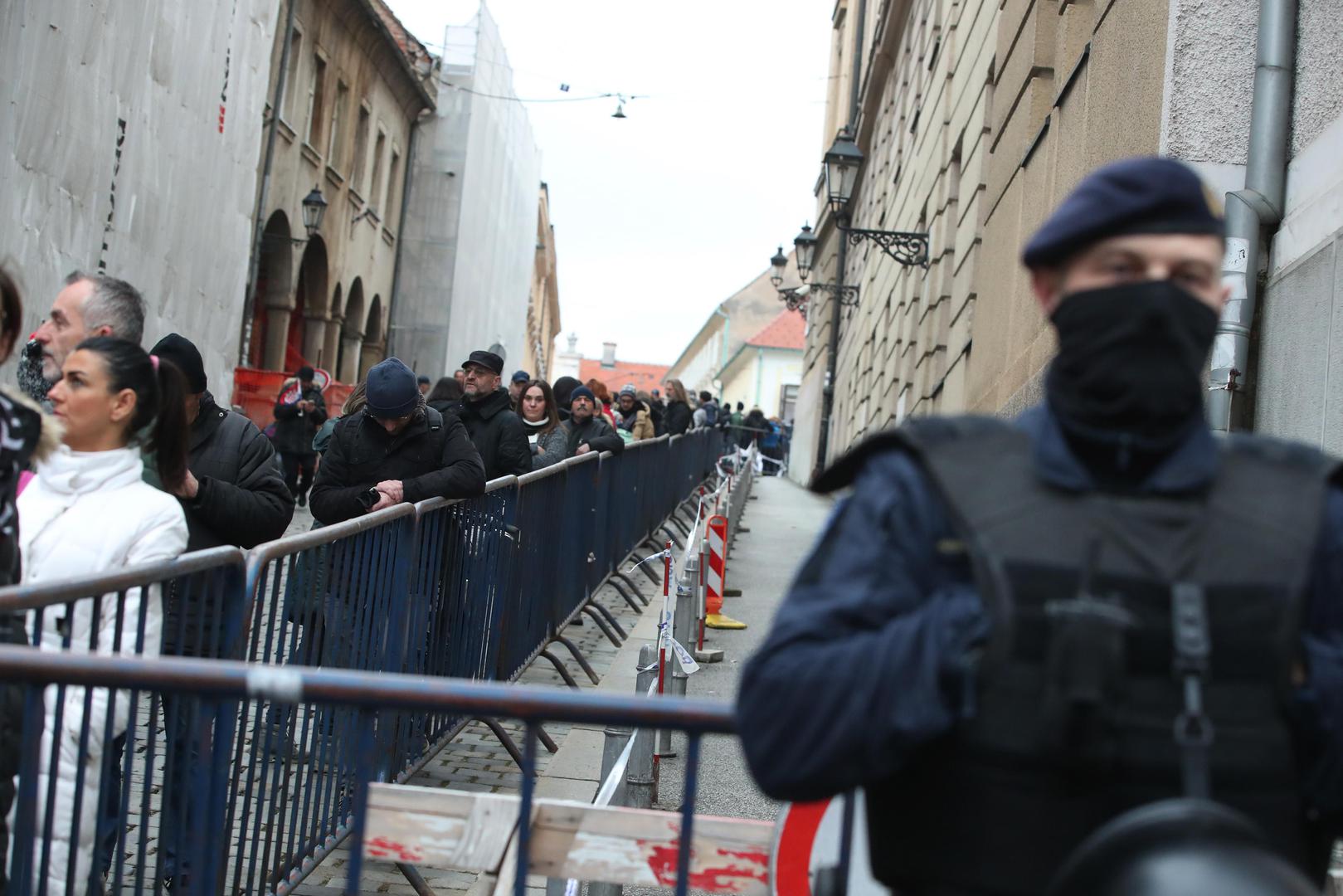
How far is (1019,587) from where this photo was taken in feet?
5.67

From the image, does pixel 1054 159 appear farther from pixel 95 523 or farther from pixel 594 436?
pixel 95 523

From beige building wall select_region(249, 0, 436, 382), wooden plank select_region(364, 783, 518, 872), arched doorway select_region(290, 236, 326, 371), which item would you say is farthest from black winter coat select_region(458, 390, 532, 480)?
arched doorway select_region(290, 236, 326, 371)

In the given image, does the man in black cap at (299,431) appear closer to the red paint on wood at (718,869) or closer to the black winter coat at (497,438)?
the black winter coat at (497,438)

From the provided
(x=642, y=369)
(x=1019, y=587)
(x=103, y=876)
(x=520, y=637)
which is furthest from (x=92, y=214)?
(x=642, y=369)

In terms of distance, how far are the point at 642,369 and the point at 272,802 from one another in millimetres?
167580

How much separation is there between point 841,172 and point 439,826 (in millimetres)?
14197

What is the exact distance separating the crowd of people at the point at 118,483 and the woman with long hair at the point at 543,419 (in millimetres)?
3930

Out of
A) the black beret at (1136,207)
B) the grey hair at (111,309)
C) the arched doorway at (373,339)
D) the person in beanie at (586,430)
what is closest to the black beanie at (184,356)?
the grey hair at (111,309)

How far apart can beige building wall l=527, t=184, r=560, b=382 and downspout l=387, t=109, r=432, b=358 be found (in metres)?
20.7

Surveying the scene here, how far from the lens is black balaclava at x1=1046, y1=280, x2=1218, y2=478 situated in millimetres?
1786

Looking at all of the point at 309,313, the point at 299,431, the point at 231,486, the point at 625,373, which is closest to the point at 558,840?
the point at 231,486

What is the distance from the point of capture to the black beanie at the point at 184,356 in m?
4.85

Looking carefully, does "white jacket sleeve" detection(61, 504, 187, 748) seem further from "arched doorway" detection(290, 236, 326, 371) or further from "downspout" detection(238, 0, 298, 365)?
"arched doorway" detection(290, 236, 326, 371)

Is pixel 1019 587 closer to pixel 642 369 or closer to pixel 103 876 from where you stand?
pixel 103 876
